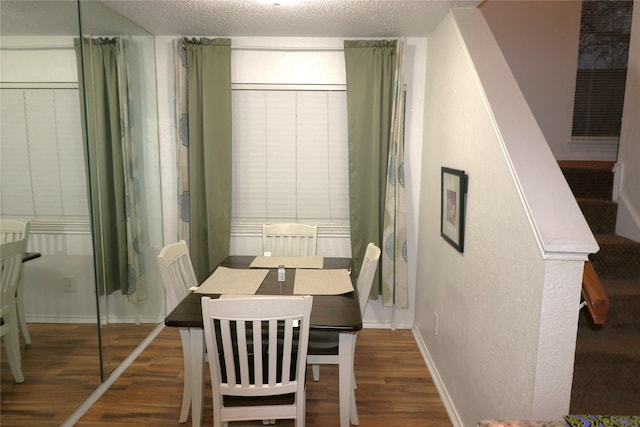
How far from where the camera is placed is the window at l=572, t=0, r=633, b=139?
13.3ft

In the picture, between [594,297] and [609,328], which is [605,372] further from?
[594,297]

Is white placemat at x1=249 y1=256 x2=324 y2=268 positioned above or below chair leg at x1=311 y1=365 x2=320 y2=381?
above

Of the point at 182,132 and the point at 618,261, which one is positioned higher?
the point at 182,132

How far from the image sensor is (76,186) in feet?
8.21

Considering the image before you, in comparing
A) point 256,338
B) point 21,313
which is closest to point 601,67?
point 256,338

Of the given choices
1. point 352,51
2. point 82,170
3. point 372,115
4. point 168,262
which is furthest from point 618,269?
point 82,170

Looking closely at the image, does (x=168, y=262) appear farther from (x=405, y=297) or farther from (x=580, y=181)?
(x=580, y=181)

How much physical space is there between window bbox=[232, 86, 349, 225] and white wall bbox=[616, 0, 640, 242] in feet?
6.69

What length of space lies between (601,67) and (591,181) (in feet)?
5.65

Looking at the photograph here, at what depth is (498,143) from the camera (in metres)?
1.88

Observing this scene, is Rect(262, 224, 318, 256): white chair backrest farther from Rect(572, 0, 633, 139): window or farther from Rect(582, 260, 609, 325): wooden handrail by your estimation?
Rect(572, 0, 633, 139): window

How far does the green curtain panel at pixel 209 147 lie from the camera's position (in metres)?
3.54

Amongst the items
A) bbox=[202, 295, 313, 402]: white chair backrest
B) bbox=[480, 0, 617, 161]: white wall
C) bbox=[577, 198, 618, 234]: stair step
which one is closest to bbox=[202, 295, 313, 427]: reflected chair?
bbox=[202, 295, 313, 402]: white chair backrest

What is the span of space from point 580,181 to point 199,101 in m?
3.04
